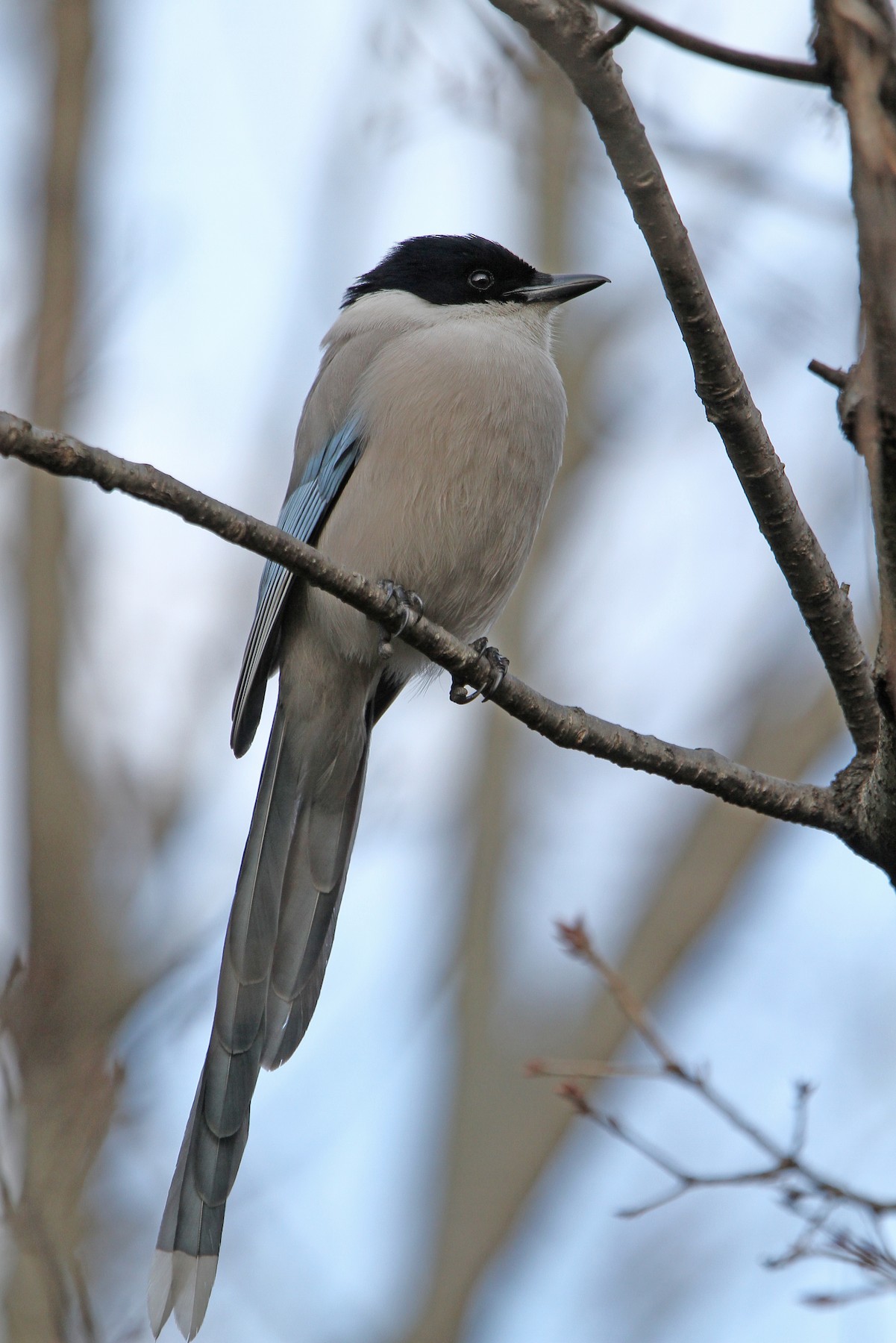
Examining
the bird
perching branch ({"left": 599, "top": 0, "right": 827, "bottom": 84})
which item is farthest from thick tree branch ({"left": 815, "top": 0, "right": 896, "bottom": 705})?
the bird

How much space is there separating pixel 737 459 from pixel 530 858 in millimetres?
6078

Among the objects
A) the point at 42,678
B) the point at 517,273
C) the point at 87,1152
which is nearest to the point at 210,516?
the point at 87,1152

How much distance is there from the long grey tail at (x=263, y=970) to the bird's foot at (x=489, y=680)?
63 cm

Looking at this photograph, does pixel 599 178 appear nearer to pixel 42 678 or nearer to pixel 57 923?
pixel 42 678

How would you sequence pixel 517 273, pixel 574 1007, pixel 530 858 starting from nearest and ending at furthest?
pixel 517 273, pixel 574 1007, pixel 530 858

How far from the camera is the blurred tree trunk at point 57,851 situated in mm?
3936

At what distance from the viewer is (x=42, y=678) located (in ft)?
23.4

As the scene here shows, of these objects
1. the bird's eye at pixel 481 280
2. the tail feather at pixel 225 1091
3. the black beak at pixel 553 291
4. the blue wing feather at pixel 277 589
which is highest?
the bird's eye at pixel 481 280

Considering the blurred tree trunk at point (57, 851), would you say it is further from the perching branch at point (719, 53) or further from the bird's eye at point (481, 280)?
the perching branch at point (719, 53)

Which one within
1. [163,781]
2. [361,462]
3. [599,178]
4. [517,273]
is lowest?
[361,462]

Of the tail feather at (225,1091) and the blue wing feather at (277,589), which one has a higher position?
the blue wing feather at (277,589)

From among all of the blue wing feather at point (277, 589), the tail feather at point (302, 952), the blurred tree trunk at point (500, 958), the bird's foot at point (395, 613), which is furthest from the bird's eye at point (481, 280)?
the blurred tree trunk at point (500, 958)

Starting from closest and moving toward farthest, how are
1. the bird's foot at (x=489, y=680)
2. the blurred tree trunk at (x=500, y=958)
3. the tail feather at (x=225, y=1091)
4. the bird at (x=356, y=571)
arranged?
1. the bird's foot at (x=489, y=680)
2. the tail feather at (x=225, y=1091)
3. the bird at (x=356, y=571)
4. the blurred tree trunk at (x=500, y=958)

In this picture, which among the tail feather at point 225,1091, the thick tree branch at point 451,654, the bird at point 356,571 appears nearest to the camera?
the thick tree branch at point 451,654
